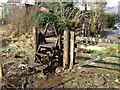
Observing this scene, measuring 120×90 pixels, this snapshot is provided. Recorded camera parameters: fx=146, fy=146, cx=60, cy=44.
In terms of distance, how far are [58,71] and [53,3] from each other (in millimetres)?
10708

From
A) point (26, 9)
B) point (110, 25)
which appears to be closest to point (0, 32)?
point (26, 9)

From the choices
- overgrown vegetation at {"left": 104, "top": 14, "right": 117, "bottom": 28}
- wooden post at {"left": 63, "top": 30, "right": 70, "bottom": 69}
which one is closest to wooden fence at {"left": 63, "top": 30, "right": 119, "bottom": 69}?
wooden post at {"left": 63, "top": 30, "right": 70, "bottom": 69}

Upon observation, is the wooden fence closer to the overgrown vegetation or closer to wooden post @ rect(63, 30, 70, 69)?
wooden post @ rect(63, 30, 70, 69)

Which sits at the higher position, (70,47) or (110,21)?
(110,21)

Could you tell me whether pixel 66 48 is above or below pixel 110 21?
below

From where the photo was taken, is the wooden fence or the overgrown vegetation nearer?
the wooden fence

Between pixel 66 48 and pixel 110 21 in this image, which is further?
pixel 110 21

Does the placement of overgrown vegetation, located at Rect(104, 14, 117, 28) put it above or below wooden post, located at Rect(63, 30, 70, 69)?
above

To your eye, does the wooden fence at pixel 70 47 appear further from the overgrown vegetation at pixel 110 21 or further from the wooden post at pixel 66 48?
the overgrown vegetation at pixel 110 21

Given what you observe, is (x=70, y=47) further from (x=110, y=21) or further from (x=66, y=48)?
(x=110, y=21)

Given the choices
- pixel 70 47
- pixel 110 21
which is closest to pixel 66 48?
pixel 70 47

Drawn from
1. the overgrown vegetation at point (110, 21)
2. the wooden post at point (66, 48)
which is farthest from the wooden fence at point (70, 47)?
the overgrown vegetation at point (110, 21)

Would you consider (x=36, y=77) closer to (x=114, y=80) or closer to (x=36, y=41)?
(x=36, y=41)

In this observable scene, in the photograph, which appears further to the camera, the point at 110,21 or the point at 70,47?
the point at 110,21
